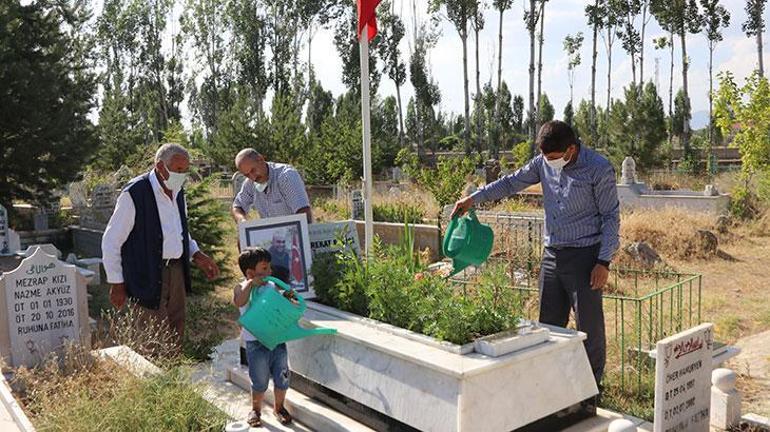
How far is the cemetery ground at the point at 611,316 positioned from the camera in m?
3.59

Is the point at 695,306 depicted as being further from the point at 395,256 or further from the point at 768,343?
the point at 395,256

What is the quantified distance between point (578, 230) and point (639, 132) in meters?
23.5

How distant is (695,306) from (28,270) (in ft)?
22.9

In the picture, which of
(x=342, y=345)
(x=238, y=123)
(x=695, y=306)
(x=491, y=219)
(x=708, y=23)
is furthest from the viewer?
(x=708, y=23)

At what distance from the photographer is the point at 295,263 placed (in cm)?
454

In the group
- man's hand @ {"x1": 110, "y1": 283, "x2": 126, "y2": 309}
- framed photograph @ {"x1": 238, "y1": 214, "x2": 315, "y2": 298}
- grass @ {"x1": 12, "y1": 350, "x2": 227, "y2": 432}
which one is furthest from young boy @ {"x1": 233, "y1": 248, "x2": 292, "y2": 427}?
man's hand @ {"x1": 110, "y1": 283, "x2": 126, "y2": 309}

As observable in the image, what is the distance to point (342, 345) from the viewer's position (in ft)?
12.4

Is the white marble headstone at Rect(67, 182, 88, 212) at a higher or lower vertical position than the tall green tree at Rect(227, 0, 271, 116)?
lower

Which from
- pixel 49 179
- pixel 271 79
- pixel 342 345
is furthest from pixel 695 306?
pixel 271 79

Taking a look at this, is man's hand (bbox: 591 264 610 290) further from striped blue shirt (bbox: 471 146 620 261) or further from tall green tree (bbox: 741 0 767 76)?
tall green tree (bbox: 741 0 767 76)

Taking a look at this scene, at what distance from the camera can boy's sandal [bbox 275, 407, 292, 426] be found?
12.4 feet

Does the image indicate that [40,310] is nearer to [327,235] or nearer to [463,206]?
[327,235]

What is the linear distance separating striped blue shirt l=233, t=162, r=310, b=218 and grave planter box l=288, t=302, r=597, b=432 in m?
1.20

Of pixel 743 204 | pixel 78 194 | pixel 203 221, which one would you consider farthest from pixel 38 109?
pixel 743 204
